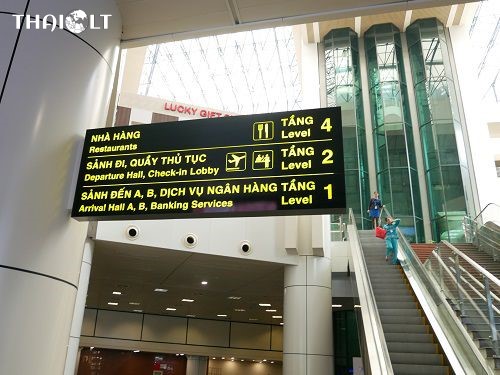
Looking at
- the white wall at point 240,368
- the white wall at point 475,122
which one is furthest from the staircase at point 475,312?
the white wall at point 240,368

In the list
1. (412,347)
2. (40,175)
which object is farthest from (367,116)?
(40,175)

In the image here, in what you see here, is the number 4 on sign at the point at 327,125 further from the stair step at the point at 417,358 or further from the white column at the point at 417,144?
the white column at the point at 417,144

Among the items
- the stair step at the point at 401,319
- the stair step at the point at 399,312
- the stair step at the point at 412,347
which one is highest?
the stair step at the point at 399,312

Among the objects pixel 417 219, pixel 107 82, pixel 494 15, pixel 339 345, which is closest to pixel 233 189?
pixel 107 82

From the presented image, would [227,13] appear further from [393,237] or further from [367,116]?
[367,116]

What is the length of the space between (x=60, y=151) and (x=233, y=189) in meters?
1.57

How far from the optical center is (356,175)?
75.6ft

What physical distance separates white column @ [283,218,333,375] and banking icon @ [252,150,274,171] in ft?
28.5

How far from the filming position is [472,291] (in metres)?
7.82

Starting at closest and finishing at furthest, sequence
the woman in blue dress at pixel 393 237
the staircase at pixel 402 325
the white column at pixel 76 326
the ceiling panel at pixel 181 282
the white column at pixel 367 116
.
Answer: the staircase at pixel 402 325 < the white column at pixel 76 326 < the woman in blue dress at pixel 393 237 < the ceiling panel at pixel 181 282 < the white column at pixel 367 116

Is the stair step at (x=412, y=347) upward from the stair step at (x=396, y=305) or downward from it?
downward

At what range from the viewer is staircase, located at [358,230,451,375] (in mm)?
7398

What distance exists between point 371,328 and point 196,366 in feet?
59.9

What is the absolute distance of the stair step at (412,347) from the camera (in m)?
7.85
